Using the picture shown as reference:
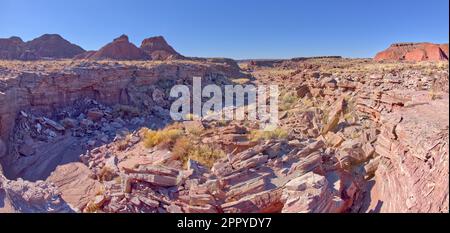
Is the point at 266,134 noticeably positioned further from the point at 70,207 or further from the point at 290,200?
the point at 70,207

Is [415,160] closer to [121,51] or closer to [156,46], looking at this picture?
[121,51]

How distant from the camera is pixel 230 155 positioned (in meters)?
6.44

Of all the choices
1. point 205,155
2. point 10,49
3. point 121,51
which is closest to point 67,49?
point 10,49

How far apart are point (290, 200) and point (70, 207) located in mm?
4592

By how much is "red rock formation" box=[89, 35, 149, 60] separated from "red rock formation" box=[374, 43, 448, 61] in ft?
129

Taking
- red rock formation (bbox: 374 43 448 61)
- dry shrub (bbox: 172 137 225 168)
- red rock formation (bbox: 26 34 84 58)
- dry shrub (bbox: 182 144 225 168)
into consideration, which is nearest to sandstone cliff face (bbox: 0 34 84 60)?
red rock formation (bbox: 26 34 84 58)

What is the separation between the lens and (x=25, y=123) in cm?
1026

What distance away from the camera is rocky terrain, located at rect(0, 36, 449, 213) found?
4473mm

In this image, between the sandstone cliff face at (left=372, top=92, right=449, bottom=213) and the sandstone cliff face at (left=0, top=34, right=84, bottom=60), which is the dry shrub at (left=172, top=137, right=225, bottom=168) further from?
the sandstone cliff face at (left=0, top=34, right=84, bottom=60)

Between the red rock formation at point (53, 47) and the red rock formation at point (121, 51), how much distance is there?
680 centimetres
